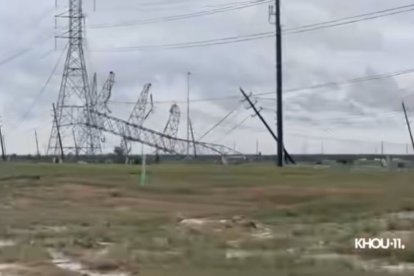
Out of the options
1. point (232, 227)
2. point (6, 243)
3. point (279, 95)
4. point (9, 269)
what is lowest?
point (9, 269)

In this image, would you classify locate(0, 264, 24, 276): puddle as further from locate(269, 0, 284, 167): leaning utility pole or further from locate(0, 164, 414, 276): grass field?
locate(269, 0, 284, 167): leaning utility pole

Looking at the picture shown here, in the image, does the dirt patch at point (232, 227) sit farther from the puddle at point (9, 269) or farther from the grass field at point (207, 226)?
the puddle at point (9, 269)

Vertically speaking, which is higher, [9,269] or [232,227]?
[232,227]

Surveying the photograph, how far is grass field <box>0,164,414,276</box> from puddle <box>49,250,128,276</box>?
37mm

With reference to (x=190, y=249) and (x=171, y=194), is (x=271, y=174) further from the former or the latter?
(x=190, y=249)

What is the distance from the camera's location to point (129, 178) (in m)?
40.6

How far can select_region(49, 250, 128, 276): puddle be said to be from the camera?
1552 cm

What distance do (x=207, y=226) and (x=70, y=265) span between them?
17.7 ft

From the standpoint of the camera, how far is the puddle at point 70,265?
15.5 m

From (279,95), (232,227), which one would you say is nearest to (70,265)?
(232,227)

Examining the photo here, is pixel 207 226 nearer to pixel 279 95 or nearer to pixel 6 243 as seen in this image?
pixel 6 243

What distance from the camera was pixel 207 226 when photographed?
2144 cm

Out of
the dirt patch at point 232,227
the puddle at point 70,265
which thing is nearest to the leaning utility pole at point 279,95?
the dirt patch at point 232,227

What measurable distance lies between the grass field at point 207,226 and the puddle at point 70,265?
1.5 inches
